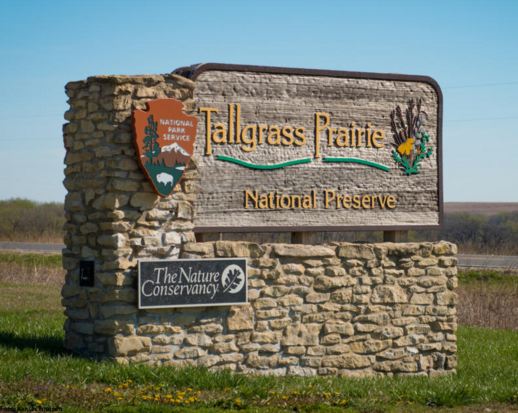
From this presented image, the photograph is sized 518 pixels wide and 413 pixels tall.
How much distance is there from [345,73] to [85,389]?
15.9 feet

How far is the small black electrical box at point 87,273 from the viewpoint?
6.74 m

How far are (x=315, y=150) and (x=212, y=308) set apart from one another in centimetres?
234

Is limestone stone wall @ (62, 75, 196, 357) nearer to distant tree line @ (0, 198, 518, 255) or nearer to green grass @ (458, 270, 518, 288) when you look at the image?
green grass @ (458, 270, 518, 288)

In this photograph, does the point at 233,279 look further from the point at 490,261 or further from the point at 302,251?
the point at 490,261

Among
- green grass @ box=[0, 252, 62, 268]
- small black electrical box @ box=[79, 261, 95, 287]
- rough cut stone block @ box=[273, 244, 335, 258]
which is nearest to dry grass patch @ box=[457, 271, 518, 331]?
rough cut stone block @ box=[273, 244, 335, 258]

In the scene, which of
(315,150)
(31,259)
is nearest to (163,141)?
(315,150)

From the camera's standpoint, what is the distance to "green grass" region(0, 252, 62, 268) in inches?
845

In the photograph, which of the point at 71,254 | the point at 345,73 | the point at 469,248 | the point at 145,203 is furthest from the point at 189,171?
the point at 469,248

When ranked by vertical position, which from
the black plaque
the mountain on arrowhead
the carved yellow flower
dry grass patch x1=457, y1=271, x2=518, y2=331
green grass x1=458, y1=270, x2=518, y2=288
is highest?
the carved yellow flower

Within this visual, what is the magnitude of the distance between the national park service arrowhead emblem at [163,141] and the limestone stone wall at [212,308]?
4.6 inches

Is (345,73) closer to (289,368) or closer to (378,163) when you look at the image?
(378,163)

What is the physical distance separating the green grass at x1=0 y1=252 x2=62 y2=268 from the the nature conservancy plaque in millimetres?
15455

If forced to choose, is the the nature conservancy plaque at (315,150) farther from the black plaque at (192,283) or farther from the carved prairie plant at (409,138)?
the black plaque at (192,283)

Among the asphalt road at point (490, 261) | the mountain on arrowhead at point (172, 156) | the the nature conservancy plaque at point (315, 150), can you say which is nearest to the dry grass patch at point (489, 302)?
the asphalt road at point (490, 261)
